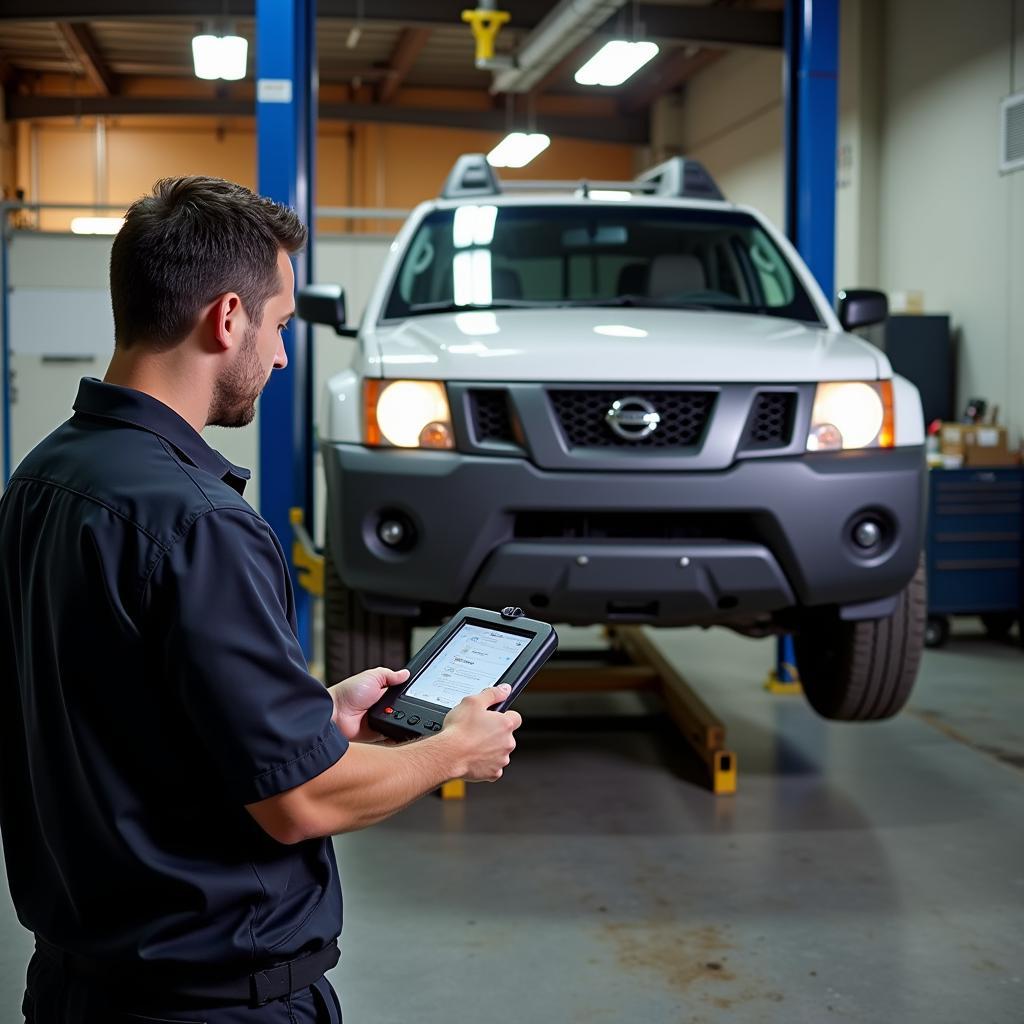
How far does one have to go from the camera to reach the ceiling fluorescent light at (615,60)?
984 cm

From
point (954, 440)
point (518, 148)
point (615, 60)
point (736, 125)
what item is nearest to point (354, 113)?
point (518, 148)

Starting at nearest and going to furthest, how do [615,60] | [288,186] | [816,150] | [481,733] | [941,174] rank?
[481,733] → [288,186] → [816,150] → [941,174] → [615,60]

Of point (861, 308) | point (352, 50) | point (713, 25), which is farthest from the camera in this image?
point (352, 50)

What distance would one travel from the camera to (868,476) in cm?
360

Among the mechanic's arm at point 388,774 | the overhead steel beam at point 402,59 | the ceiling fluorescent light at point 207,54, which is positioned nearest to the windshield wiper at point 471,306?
the mechanic's arm at point 388,774

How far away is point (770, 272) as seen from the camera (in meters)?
4.81

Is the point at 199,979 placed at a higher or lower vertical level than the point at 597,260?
lower

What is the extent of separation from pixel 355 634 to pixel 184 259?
2701 millimetres

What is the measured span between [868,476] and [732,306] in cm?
110

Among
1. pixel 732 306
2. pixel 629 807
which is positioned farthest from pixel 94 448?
pixel 732 306

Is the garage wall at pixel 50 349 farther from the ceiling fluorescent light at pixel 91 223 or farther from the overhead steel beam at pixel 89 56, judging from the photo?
the ceiling fluorescent light at pixel 91 223

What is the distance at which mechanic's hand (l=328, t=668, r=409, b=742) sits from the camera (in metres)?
1.71

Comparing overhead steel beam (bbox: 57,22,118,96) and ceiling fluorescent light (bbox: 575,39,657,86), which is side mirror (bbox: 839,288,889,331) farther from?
overhead steel beam (bbox: 57,22,118,96)

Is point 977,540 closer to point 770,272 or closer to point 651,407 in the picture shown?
point 770,272
